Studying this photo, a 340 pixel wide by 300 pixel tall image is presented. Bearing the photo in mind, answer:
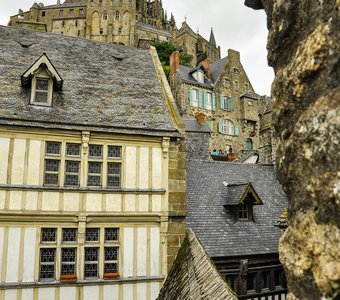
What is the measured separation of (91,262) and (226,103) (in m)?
36.3

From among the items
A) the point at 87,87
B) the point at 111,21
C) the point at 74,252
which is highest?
the point at 111,21

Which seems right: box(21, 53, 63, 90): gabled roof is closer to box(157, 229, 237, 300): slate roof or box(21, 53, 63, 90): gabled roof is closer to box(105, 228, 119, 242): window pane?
box(105, 228, 119, 242): window pane

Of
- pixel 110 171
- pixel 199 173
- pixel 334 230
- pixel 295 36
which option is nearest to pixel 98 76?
pixel 110 171

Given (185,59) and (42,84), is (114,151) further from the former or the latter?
(185,59)

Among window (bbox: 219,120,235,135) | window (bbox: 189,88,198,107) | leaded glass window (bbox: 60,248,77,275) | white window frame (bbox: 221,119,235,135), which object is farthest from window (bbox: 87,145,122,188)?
white window frame (bbox: 221,119,235,135)

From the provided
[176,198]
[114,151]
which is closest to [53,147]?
[114,151]

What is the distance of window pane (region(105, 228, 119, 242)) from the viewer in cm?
1010

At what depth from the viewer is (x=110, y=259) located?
32.8 ft

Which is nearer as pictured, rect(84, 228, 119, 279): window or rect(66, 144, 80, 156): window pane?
rect(84, 228, 119, 279): window

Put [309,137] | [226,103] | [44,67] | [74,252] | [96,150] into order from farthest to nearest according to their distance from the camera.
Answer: [226,103] → [44,67] → [96,150] → [74,252] → [309,137]

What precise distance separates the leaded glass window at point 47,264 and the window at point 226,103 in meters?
35.9

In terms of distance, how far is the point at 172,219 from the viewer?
1048 cm

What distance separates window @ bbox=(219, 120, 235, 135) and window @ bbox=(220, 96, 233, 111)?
1.73 m

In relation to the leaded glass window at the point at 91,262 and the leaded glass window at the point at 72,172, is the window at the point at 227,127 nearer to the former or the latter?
the leaded glass window at the point at 72,172
